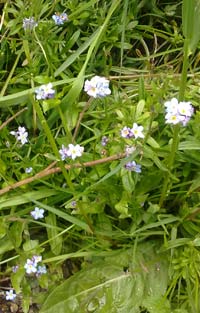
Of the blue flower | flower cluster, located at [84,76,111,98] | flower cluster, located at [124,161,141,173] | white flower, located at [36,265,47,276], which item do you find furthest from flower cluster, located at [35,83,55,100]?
white flower, located at [36,265,47,276]

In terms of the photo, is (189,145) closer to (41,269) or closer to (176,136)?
(176,136)

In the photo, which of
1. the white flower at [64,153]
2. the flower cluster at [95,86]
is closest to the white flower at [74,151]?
the white flower at [64,153]

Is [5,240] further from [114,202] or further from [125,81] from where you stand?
[125,81]

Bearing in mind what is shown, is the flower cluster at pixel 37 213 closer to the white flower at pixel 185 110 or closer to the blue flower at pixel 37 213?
the blue flower at pixel 37 213

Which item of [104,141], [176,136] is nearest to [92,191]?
[104,141]

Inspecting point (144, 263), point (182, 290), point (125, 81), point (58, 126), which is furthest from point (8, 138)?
point (182, 290)
